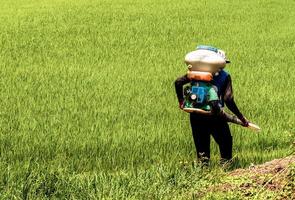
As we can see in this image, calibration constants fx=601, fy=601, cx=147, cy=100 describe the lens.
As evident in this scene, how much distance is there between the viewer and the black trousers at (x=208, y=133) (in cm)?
394

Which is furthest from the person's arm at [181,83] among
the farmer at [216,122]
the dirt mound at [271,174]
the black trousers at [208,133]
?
the dirt mound at [271,174]

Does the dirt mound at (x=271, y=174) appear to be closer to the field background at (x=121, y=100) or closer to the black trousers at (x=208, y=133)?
the field background at (x=121, y=100)

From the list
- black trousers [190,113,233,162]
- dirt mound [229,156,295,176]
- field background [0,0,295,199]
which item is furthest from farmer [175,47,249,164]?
dirt mound [229,156,295,176]

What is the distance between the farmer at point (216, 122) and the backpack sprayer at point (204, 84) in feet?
0.23

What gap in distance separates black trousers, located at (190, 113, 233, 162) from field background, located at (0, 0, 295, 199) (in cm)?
15

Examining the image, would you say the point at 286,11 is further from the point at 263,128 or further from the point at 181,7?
the point at 263,128

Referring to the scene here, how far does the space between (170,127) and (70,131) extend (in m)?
Answer: 0.87

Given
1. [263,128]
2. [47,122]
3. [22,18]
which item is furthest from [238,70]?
[22,18]

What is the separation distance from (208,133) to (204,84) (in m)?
0.46

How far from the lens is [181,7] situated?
583 inches

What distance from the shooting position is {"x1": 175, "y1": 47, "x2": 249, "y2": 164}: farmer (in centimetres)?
383

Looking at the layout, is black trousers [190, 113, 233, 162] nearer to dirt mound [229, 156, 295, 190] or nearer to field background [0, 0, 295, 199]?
field background [0, 0, 295, 199]

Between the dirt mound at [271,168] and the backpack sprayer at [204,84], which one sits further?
the backpack sprayer at [204,84]

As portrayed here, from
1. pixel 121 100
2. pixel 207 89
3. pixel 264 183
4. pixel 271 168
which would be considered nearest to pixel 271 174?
pixel 264 183
